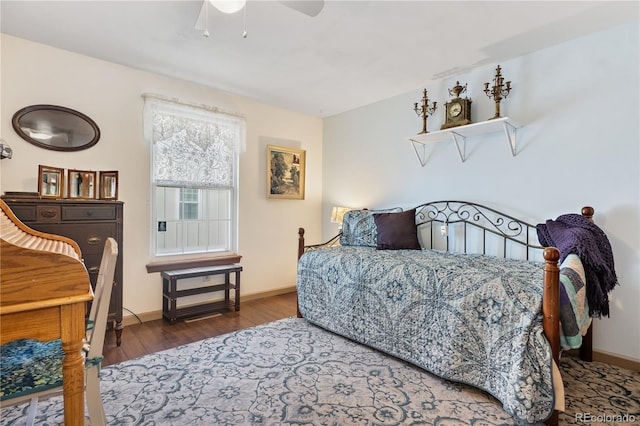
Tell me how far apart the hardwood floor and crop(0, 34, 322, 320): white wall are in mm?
290

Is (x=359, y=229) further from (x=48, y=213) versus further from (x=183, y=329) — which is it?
(x=48, y=213)

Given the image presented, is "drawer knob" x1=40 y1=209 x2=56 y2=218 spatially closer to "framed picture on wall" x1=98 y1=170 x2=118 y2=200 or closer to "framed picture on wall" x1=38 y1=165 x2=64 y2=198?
"framed picture on wall" x1=38 y1=165 x2=64 y2=198

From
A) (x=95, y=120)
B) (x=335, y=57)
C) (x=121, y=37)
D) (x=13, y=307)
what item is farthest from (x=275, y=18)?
(x=13, y=307)

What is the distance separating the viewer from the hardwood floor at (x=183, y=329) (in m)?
2.52

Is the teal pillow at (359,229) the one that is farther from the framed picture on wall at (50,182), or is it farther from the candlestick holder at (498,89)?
the framed picture on wall at (50,182)

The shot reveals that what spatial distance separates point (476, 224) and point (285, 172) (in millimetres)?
2388

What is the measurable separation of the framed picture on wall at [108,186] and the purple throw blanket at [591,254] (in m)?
3.39

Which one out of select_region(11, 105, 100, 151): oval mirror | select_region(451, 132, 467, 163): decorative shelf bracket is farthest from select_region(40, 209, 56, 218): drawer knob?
select_region(451, 132, 467, 163): decorative shelf bracket

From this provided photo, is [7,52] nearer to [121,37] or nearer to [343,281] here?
[121,37]

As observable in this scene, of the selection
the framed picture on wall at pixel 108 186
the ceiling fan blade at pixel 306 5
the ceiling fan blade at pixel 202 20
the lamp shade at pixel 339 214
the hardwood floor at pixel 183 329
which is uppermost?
the ceiling fan blade at pixel 202 20


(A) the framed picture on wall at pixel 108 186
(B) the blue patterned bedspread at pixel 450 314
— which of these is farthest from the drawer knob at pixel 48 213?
(B) the blue patterned bedspread at pixel 450 314

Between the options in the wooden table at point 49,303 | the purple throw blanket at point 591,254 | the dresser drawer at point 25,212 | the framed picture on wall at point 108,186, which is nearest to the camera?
the wooden table at point 49,303

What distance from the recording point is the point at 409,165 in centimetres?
357
